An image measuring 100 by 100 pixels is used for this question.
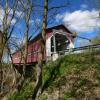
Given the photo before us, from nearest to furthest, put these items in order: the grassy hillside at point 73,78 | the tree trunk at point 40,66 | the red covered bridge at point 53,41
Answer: the grassy hillside at point 73,78
the tree trunk at point 40,66
the red covered bridge at point 53,41

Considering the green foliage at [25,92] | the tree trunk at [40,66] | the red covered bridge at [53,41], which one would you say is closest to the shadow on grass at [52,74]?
the tree trunk at [40,66]

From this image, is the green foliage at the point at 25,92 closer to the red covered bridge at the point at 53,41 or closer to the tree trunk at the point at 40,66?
the tree trunk at the point at 40,66

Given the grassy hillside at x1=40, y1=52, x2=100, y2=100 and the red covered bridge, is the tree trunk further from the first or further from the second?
the red covered bridge

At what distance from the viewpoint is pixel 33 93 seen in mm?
18625

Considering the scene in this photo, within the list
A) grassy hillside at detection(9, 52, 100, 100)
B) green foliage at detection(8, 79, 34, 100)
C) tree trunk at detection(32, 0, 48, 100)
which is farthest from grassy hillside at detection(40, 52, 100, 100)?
green foliage at detection(8, 79, 34, 100)

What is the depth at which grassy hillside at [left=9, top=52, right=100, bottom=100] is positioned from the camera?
16.1 metres

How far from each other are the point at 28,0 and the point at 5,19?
3.14 meters

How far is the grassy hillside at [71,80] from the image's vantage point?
1612cm

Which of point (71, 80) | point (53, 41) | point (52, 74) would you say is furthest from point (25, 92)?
point (53, 41)

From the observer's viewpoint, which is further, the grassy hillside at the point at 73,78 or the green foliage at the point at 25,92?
the green foliage at the point at 25,92

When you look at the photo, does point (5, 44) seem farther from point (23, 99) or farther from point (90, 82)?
point (90, 82)

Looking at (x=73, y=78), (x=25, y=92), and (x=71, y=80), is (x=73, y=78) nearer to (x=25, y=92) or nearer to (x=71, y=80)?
(x=71, y=80)

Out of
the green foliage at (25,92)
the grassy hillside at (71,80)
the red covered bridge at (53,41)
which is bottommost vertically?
the green foliage at (25,92)

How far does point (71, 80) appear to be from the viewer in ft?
59.0
